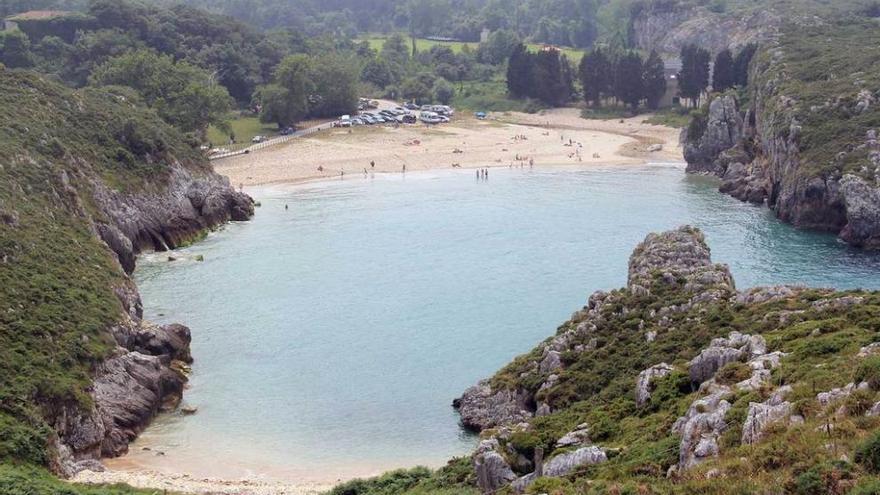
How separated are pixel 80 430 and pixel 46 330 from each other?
22.6ft

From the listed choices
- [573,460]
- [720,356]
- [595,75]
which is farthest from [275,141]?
[573,460]

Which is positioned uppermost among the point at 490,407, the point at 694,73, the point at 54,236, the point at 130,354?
A: the point at 694,73

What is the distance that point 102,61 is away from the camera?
151875 millimetres

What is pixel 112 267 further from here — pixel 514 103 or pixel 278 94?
pixel 514 103

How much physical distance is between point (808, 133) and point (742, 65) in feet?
166

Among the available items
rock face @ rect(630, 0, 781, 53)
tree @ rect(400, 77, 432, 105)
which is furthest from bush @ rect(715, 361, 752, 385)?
tree @ rect(400, 77, 432, 105)

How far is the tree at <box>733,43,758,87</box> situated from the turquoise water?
104 ft

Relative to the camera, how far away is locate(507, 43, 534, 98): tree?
577ft

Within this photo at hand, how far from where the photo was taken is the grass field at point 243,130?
13984 centimetres

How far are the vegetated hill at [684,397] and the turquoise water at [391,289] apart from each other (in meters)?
5.73

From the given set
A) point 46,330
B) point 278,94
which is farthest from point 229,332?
point 278,94

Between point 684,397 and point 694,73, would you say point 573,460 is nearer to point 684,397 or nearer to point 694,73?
point 684,397

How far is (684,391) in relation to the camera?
41.4 m

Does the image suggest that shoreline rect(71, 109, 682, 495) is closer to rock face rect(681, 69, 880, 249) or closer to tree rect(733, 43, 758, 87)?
rock face rect(681, 69, 880, 249)
